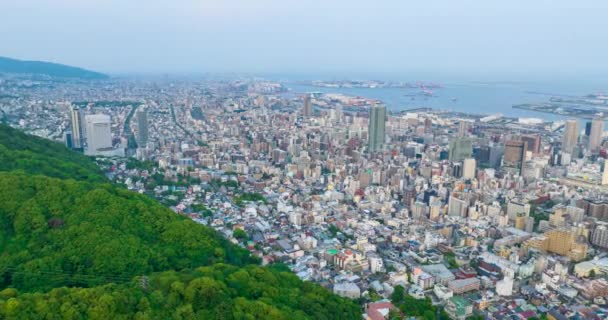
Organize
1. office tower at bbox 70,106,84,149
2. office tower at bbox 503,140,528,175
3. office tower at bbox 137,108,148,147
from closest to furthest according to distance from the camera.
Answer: office tower at bbox 503,140,528,175 < office tower at bbox 70,106,84,149 < office tower at bbox 137,108,148,147

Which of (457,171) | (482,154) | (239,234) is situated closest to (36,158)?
(239,234)

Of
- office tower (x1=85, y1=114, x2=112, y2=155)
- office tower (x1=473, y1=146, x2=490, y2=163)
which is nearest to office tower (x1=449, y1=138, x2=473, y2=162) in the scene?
office tower (x1=473, y1=146, x2=490, y2=163)

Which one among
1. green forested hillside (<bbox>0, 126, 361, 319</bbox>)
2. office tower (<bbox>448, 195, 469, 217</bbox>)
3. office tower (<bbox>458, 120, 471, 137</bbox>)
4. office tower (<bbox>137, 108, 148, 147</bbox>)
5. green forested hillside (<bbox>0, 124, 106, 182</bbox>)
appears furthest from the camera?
office tower (<bbox>458, 120, 471, 137</bbox>)

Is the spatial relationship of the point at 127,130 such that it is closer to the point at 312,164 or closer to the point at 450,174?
the point at 312,164

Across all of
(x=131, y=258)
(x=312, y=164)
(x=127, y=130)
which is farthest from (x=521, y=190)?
(x=127, y=130)

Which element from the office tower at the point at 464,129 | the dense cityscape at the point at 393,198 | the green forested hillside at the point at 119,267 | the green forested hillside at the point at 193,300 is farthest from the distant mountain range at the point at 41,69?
the green forested hillside at the point at 193,300

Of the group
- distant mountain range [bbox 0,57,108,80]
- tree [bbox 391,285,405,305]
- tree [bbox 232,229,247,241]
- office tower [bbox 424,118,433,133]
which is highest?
distant mountain range [bbox 0,57,108,80]

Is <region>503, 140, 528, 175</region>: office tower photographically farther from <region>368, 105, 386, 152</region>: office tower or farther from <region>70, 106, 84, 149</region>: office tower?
<region>70, 106, 84, 149</region>: office tower
